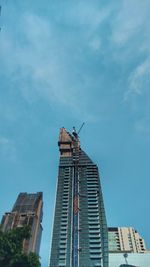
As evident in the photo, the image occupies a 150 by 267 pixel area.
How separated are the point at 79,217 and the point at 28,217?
19836 mm

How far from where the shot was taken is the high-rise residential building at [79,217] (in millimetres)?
94562

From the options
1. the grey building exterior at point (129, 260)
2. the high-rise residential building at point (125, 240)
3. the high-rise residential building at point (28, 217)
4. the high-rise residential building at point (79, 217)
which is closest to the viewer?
the grey building exterior at point (129, 260)

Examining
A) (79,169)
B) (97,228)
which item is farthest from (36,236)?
(79,169)

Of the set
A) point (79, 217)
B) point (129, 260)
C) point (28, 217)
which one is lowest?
point (129, 260)

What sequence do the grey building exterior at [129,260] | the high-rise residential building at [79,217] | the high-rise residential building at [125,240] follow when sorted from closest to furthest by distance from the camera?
the grey building exterior at [129,260] → the high-rise residential building at [79,217] → the high-rise residential building at [125,240]

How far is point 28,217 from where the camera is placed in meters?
98.5

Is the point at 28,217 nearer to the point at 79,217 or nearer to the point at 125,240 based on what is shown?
the point at 79,217

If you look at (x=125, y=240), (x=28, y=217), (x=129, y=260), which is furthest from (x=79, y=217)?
(x=129, y=260)

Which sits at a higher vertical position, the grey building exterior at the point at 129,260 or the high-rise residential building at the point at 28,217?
the high-rise residential building at the point at 28,217

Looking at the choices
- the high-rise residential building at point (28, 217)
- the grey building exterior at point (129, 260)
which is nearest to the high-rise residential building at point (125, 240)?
the high-rise residential building at point (28, 217)

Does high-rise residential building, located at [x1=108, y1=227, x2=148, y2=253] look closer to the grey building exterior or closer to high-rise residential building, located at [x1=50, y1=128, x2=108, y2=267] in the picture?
high-rise residential building, located at [x1=50, y1=128, x2=108, y2=267]

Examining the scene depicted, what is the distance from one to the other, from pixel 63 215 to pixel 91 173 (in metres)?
24.9

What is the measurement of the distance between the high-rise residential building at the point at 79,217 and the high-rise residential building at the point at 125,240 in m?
22.4

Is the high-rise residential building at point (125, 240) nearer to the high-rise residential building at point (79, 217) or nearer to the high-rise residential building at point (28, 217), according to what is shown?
the high-rise residential building at point (79, 217)
